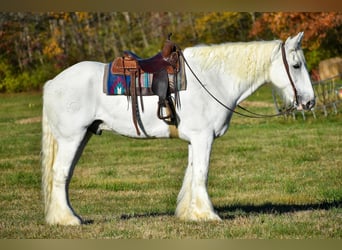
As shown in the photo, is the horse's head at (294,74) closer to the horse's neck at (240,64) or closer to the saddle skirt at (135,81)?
the horse's neck at (240,64)

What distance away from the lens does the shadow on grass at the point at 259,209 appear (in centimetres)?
887

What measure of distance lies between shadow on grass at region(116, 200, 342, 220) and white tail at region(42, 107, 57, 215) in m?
0.92

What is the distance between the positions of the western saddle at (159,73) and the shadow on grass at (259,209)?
4.01 feet

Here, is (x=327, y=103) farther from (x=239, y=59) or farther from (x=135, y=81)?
(x=135, y=81)

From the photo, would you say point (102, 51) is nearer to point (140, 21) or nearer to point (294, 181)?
point (140, 21)

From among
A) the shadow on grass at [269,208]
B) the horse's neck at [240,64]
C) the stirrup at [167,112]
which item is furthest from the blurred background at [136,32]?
the stirrup at [167,112]

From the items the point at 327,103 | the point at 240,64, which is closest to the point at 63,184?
the point at 240,64

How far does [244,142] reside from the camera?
16625 mm

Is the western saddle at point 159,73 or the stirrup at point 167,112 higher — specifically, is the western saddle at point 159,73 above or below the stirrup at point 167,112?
above

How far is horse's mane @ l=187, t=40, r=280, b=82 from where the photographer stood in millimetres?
8328

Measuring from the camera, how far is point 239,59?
27.3 feet

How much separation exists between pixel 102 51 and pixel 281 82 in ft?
62.9

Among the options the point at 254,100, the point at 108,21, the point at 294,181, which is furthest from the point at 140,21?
the point at 294,181

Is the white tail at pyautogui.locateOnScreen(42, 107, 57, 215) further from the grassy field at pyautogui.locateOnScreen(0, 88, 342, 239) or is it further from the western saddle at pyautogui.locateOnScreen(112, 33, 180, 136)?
the western saddle at pyautogui.locateOnScreen(112, 33, 180, 136)
